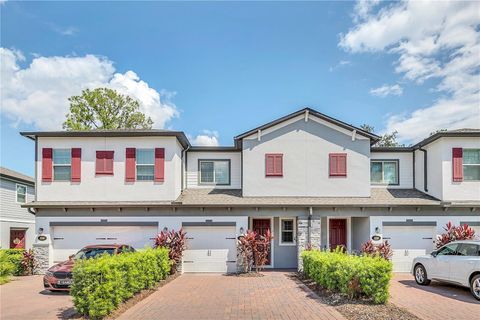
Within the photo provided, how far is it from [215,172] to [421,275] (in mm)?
10205

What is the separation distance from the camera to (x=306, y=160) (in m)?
17.6

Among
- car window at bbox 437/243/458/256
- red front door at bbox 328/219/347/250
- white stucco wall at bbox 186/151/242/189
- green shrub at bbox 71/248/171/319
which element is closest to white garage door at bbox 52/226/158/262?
white stucco wall at bbox 186/151/242/189

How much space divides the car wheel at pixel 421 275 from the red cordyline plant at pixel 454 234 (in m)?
3.85

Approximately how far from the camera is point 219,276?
52.2ft

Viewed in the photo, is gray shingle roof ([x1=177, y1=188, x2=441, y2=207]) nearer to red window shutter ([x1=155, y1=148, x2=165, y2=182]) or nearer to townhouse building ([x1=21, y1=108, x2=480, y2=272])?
townhouse building ([x1=21, y1=108, x2=480, y2=272])

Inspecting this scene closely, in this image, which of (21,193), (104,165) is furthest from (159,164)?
(21,193)

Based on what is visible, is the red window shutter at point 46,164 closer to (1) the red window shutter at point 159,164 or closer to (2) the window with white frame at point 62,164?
(2) the window with white frame at point 62,164

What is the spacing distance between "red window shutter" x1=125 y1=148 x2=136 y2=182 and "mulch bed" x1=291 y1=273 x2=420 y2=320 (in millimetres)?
10010

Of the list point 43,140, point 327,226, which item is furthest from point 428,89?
point 43,140

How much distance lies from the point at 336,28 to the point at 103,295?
43.4ft

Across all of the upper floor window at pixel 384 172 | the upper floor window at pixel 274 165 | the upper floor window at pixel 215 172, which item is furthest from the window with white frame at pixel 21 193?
the upper floor window at pixel 384 172

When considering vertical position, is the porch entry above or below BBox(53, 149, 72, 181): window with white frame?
below

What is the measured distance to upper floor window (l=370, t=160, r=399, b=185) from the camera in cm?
1892

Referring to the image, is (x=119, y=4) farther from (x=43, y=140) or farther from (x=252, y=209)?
(x=252, y=209)
